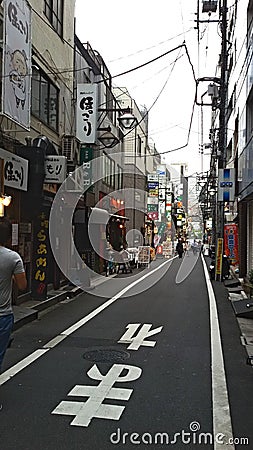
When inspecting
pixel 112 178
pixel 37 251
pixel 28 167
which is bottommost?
pixel 37 251

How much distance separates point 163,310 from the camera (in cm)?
1466

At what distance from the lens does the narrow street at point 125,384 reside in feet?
18.1

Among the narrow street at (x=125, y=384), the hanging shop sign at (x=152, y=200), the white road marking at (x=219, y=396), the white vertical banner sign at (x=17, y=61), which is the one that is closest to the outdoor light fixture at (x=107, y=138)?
the white vertical banner sign at (x=17, y=61)

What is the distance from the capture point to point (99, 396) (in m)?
6.71

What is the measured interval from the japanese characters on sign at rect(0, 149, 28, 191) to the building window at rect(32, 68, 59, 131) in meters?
3.05

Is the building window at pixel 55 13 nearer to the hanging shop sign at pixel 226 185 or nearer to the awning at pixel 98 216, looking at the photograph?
the awning at pixel 98 216

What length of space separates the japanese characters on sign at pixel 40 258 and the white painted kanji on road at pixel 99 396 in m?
7.40

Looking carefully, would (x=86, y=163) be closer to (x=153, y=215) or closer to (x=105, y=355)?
(x=105, y=355)

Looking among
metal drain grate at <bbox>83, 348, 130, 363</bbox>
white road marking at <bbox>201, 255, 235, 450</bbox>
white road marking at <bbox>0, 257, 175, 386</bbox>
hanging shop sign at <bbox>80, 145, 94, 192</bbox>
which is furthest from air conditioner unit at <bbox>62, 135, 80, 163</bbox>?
metal drain grate at <bbox>83, 348, 130, 363</bbox>

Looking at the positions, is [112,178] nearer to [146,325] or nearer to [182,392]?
[146,325]

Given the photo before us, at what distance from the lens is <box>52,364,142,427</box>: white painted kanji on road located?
604cm

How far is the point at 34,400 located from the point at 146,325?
5939 mm

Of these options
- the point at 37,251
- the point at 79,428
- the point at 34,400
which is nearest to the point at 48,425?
the point at 79,428

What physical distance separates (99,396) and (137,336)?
13.6 feet
